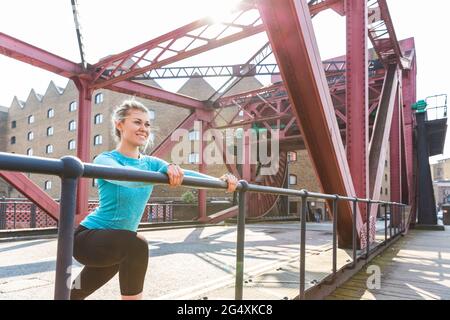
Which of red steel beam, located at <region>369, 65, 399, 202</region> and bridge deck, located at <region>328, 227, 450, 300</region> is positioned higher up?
red steel beam, located at <region>369, 65, 399, 202</region>

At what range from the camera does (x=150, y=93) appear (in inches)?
504

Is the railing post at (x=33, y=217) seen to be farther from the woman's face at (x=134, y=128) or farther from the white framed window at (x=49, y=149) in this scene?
the white framed window at (x=49, y=149)

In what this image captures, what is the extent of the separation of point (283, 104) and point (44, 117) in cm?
3569

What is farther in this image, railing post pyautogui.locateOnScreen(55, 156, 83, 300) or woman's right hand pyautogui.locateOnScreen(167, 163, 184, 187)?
woman's right hand pyautogui.locateOnScreen(167, 163, 184, 187)

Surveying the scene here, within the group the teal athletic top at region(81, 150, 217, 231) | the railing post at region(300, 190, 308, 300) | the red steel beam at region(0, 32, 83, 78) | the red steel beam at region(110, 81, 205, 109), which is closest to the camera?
the teal athletic top at region(81, 150, 217, 231)

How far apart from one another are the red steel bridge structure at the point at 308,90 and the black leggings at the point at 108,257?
2.49 feet

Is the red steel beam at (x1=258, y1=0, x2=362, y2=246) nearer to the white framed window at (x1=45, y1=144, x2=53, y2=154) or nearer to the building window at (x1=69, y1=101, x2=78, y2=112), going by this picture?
the building window at (x1=69, y1=101, x2=78, y2=112)

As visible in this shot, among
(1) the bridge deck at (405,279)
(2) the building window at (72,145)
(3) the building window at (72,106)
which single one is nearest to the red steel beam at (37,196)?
(1) the bridge deck at (405,279)

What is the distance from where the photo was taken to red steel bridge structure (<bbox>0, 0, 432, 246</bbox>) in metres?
4.41

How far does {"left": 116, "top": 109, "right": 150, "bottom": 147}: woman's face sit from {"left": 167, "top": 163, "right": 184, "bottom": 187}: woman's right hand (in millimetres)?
529

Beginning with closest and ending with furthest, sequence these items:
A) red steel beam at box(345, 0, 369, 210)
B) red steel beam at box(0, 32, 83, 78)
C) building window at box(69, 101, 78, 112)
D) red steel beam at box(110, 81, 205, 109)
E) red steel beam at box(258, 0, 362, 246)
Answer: red steel beam at box(258, 0, 362, 246), red steel beam at box(345, 0, 369, 210), red steel beam at box(0, 32, 83, 78), red steel beam at box(110, 81, 205, 109), building window at box(69, 101, 78, 112)

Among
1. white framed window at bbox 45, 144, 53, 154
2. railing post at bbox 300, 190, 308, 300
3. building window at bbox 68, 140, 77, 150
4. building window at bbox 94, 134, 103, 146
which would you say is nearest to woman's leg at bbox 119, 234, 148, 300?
railing post at bbox 300, 190, 308, 300

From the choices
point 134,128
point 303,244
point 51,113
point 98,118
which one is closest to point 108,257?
point 134,128
